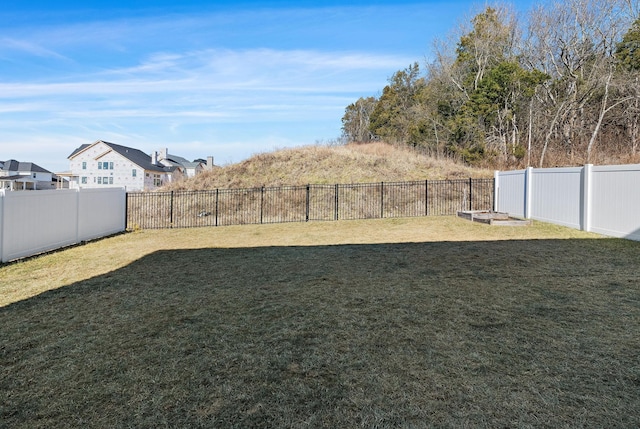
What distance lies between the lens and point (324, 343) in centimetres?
318

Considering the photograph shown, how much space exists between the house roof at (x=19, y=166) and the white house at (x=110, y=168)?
19.0 metres

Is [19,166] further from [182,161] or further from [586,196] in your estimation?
[586,196]

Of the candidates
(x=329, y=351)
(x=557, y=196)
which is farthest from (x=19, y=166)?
(x=329, y=351)

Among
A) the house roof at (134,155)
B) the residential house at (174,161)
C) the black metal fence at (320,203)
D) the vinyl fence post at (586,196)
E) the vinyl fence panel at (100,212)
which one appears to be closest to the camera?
the vinyl fence post at (586,196)

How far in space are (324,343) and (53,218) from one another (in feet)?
25.7

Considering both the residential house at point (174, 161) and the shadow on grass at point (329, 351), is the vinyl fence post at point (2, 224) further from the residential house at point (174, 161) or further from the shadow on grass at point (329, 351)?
the residential house at point (174, 161)

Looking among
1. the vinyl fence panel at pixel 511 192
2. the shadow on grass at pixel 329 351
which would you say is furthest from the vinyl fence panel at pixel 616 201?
the shadow on grass at pixel 329 351

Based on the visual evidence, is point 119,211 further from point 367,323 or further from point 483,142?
point 483,142

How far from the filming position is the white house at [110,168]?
140 ft

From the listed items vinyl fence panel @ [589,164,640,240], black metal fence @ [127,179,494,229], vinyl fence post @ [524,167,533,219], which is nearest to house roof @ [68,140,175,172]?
black metal fence @ [127,179,494,229]

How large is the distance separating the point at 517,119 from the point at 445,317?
76.6 feet

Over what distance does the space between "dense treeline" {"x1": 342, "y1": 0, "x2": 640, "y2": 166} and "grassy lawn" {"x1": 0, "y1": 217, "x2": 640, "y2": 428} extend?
1681 centimetres

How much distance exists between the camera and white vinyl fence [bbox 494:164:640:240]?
27.1 feet

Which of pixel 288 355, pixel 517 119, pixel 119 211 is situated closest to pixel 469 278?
pixel 288 355
